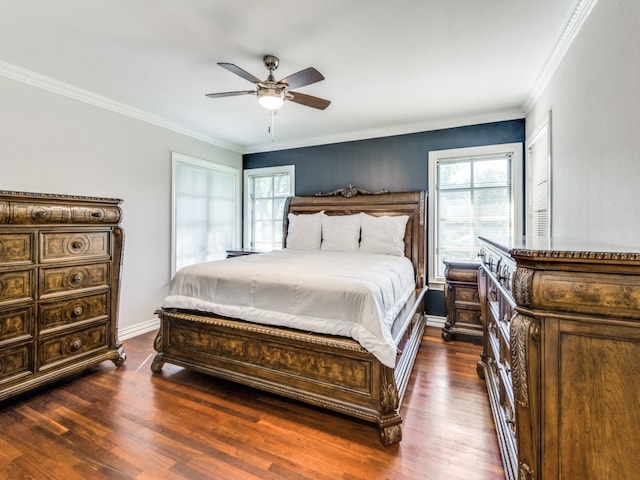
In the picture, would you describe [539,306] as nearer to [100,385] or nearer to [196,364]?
[196,364]

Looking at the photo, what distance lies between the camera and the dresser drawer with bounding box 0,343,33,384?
2158mm

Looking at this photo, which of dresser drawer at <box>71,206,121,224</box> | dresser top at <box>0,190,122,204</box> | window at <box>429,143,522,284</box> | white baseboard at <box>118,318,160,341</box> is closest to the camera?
dresser top at <box>0,190,122,204</box>

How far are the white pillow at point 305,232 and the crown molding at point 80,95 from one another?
6.35 ft

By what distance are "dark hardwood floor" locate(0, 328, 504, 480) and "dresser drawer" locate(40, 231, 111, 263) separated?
41.2 inches

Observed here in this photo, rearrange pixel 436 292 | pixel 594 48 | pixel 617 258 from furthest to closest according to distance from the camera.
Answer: pixel 436 292, pixel 594 48, pixel 617 258

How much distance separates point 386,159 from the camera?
4324 mm

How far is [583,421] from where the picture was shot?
3.21 feet

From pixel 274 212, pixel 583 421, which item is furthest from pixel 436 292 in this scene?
pixel 583 421

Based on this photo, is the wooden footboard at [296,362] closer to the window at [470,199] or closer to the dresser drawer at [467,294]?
the dresser drawer at [467,294]

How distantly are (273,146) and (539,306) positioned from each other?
4.74 metres

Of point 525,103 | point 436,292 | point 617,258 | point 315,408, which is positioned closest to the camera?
point 617,258

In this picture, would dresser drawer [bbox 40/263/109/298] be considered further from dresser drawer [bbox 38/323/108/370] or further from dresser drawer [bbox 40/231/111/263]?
dresser drawer [bbox 38/323/108/370]

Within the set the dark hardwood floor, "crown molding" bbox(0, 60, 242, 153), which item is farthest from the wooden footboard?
"crown molding" bbox(0, 60, 242, 153)

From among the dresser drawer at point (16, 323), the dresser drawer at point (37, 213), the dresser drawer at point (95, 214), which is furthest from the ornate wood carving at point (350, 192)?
the dresser drawer at point (16, 323)
